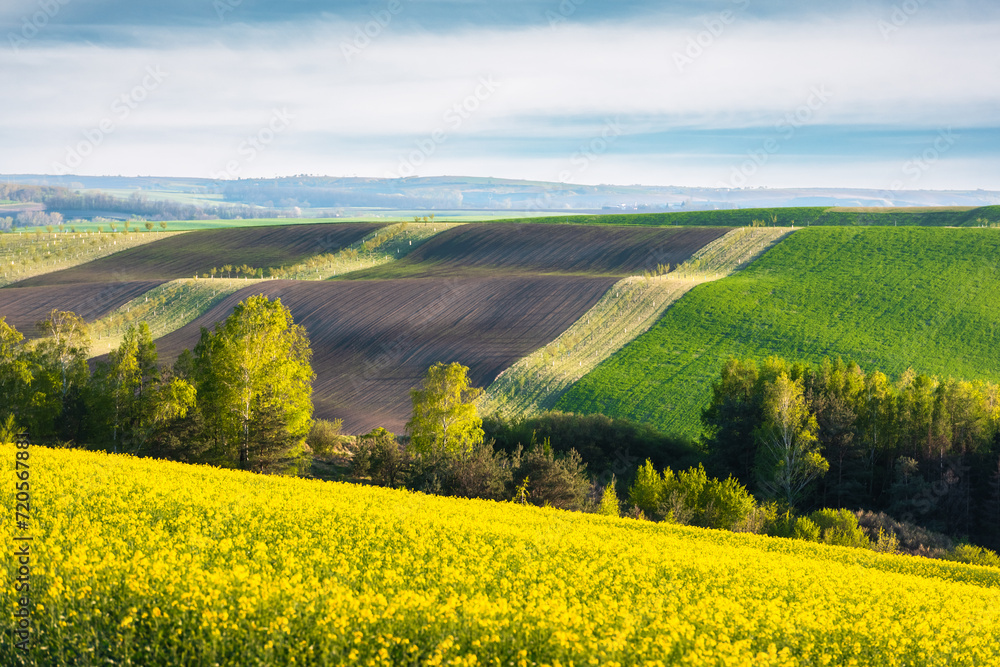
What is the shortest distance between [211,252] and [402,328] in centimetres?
6674

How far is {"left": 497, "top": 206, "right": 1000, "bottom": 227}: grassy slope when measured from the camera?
132500 mm

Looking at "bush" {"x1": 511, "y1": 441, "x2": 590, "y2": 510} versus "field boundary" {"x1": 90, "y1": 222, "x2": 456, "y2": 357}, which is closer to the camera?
"bush" {"x1": 511, "y1": 441, "x2": 590, "y2": 510}

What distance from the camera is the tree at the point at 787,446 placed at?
48469 mm

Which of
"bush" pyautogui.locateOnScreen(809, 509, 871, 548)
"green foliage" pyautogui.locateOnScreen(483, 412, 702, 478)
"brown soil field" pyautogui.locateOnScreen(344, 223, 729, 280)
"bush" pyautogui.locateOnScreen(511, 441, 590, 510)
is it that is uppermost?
"brown soil field" pyautogui.locateOnScreen(344, 223, 729, 280)

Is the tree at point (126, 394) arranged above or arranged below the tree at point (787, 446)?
above

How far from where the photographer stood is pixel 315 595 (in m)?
9.00

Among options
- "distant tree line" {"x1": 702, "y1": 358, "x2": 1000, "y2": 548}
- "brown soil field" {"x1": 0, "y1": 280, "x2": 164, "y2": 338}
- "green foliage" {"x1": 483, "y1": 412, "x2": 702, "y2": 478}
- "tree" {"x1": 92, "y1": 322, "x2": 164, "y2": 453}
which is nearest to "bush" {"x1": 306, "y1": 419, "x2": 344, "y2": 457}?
"green foliage" {"x1": 483, "y1": 412, "x2": 702, "y2": 478}

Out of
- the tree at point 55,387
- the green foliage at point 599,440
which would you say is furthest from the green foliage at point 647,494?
the tree at point 55,387

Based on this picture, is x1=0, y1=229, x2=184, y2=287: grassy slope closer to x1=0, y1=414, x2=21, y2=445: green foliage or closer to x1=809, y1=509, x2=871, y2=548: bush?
x1=0, y1=414, x2=21, y2=445: green foliage

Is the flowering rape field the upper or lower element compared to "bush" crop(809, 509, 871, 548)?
upper

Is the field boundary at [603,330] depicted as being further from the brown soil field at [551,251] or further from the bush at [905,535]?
the bush at [905,535]

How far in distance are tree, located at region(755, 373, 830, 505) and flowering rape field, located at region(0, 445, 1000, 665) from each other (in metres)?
32.1

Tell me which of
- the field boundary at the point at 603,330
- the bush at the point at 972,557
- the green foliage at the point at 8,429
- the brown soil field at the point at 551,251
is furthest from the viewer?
the brown soil field at the point at 551,251

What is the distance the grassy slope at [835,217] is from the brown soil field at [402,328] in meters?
67.8
